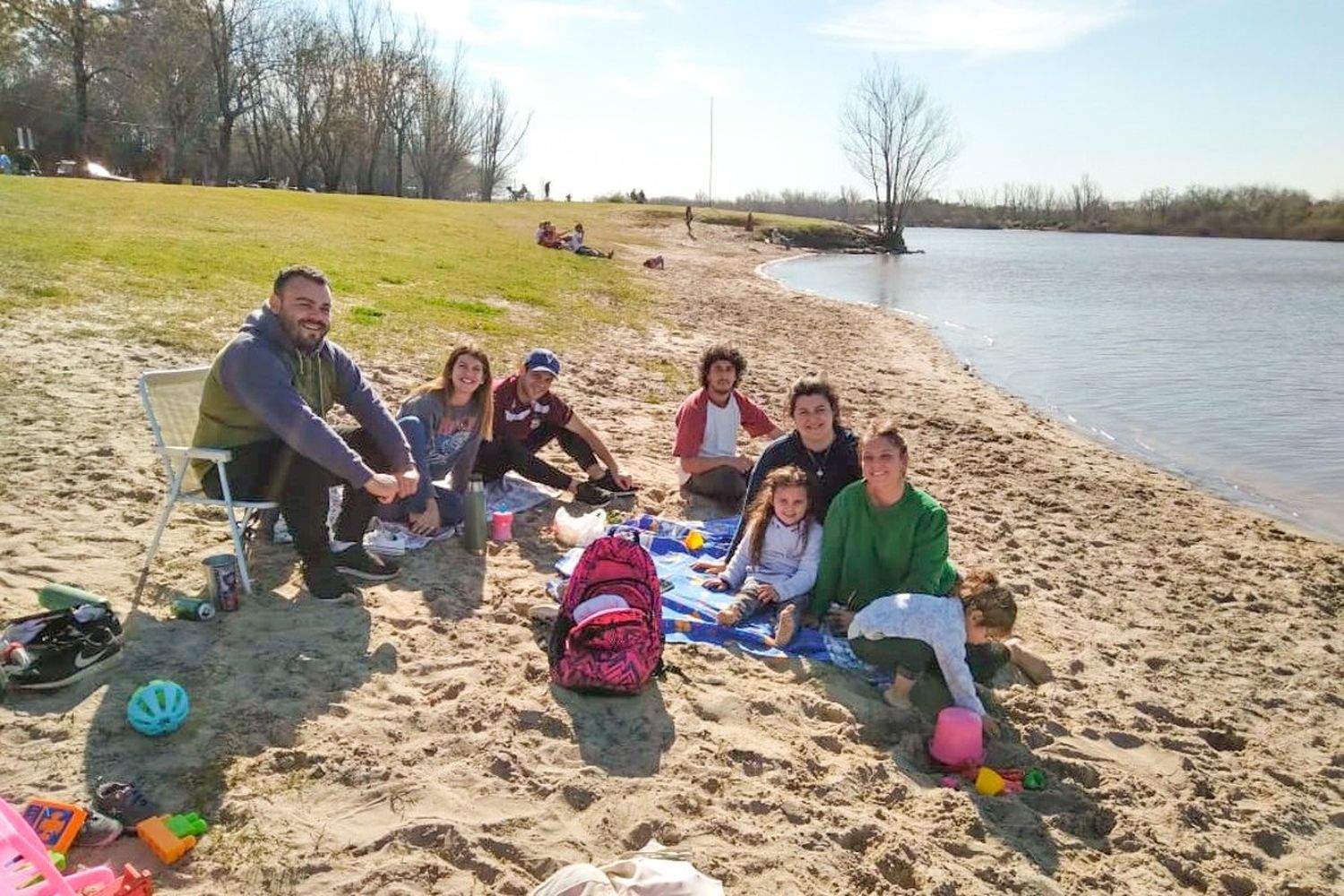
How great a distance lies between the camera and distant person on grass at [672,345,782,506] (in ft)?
21.8

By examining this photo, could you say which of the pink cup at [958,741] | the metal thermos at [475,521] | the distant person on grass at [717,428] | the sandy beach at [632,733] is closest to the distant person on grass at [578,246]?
the distant person on grass at [717,428]

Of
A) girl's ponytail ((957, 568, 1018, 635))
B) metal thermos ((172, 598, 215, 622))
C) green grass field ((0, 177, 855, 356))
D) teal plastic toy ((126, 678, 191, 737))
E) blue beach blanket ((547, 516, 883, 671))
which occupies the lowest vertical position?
blue beach blanket ((547, 516, 883, 671))

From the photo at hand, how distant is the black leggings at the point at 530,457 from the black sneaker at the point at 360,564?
63.3 inches

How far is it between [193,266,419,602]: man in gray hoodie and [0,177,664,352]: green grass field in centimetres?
450

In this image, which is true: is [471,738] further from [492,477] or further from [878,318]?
[878,318]

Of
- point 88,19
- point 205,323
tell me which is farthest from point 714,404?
point 88,19

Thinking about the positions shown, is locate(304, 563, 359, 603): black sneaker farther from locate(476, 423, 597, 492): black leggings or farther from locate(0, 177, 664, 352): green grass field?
locate(0, 177, 664, 352): green grass field

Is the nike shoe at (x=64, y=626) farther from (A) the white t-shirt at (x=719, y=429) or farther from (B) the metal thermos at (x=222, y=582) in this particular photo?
(A) the white t-shirt at (x=719, y=429)

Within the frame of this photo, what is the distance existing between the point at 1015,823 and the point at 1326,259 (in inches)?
2491

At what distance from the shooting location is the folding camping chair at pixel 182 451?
14.7 feet

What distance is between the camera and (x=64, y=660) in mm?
3633

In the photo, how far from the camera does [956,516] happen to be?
7.07 m

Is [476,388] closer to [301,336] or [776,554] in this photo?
[301,336]

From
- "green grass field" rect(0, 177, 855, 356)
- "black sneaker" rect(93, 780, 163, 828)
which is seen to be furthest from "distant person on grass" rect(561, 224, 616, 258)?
"black sneaker" rect(93, 780, 163, 828)
